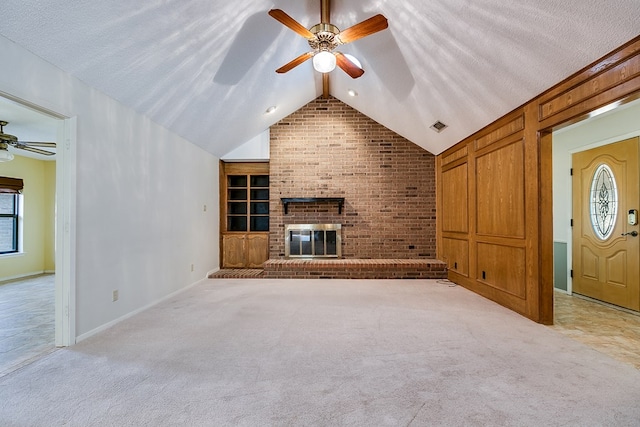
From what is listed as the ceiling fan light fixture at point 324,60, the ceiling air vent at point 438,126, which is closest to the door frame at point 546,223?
the ceiling air vent at point 438,126

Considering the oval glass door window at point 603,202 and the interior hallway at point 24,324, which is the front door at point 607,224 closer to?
the oval glass door window at point 603,202

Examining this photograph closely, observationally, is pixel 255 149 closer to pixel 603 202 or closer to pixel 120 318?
pixel 120 318

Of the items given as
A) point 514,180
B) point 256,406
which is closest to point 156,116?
point 256,406

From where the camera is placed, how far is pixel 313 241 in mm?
6004

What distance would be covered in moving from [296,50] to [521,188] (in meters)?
3.24

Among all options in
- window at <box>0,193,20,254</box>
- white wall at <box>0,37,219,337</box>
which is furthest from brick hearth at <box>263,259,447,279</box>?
window at <box>0,193,20,254</box>

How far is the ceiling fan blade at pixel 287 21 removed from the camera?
2495 mm

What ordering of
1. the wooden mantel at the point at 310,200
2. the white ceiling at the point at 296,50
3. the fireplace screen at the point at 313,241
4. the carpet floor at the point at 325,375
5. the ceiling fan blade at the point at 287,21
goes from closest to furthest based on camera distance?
Answer: the carpet floor at the point at 325,375, the white ceiling at the point at 296,50, the ceiling fan blade at the point at 287,21, the wooden mantel at the point at 310,200, the fireplace screen at the point at 313,241

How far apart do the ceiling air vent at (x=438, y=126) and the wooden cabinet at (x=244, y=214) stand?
10.6ft

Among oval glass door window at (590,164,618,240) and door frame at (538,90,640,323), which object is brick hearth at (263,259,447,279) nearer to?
oval glass door window at (590,164,618,240)

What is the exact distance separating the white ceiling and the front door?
1.58 metres

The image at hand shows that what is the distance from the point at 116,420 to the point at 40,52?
8.16ft

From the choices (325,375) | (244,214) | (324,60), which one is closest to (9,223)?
(244,214)

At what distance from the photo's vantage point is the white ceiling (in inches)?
83.3
